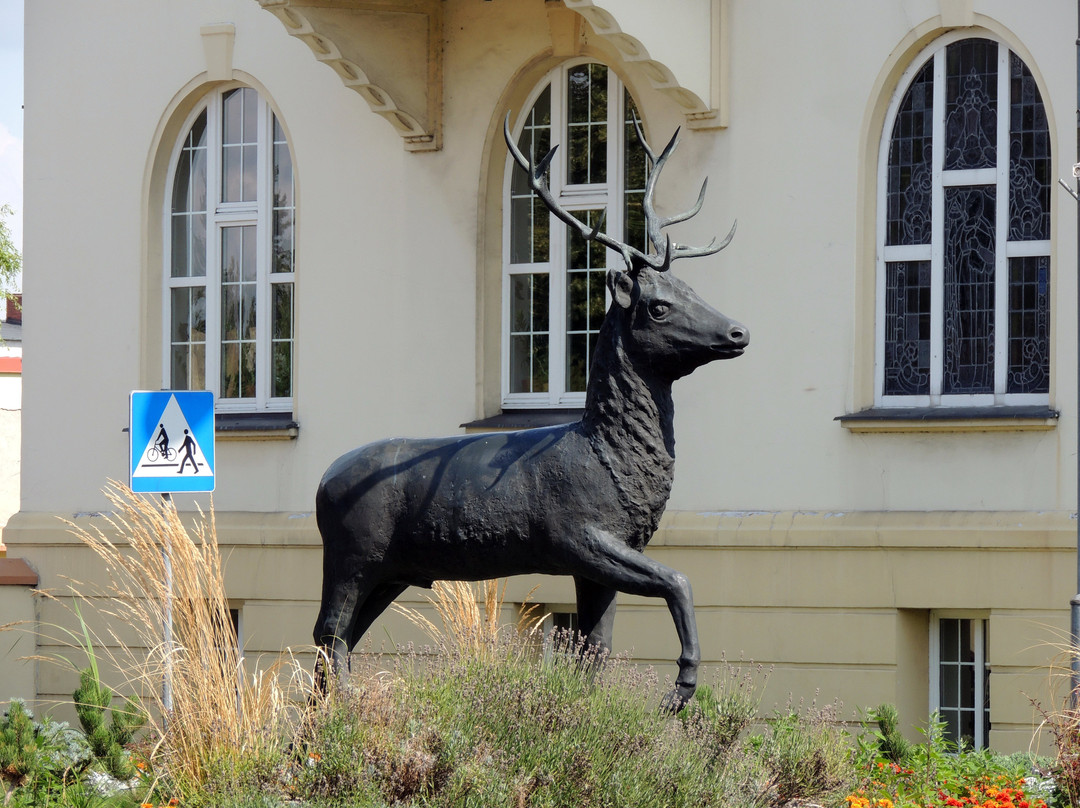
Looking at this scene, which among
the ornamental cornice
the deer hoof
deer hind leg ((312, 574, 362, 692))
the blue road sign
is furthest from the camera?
the ornamental cornice

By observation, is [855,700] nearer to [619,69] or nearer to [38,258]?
[619,69]

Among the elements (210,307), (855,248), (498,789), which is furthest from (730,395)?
(498,789)

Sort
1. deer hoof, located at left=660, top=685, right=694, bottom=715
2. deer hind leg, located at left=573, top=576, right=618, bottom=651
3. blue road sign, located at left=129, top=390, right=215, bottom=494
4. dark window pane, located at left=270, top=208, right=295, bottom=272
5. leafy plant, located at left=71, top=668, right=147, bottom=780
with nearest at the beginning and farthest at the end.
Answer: deer hoof, located at left=660, top=685, right=694, bottom=715, deer hind leg, located at left=573, top=576, right=618, bottom=651, leafy plant, located at left=71, top=668, right=147, bottom=780, blue road sign, located at left=129, top=390, right=215, bottom=494, dark window pane, located at left=270, top=208, right=295, bottom=272

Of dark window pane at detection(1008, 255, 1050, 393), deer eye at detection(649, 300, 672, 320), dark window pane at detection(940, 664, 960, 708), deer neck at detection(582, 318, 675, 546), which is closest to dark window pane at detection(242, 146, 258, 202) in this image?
dark window pane at detection(1008, 255, 1050, 393)

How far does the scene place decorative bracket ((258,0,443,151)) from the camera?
12039mm

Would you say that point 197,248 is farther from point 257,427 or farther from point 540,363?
point 540,363

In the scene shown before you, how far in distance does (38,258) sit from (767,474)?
7.07 metres

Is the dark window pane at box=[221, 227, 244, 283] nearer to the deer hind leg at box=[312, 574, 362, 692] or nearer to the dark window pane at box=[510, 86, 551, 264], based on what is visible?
the dark window pane at box=[510, 86, 551, 264]

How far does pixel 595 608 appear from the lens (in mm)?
7434

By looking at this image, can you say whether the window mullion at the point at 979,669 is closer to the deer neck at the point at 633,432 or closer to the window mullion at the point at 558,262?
the window mullion at the point at 558,262

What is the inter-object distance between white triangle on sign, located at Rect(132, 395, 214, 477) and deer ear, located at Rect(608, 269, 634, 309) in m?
3.10

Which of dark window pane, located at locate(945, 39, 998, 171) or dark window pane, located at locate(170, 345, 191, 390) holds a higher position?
dark window pane, located at locate(945, 39, 998, 171)

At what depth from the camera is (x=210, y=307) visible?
45.8 ft

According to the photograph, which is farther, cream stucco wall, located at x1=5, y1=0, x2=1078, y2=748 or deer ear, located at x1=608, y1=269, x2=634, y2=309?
cream stucco wall, located at x1=5, y1=0, x2=1078, y2=748
